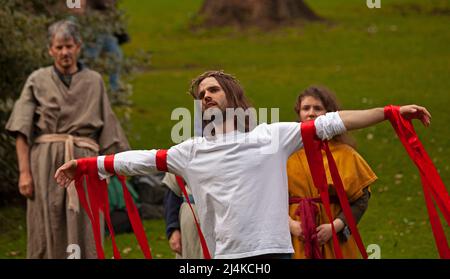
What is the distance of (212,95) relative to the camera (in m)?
6.34

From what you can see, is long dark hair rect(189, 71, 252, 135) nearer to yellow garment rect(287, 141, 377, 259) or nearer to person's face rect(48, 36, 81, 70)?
yellow garment rect(287, 141, 377, 259)

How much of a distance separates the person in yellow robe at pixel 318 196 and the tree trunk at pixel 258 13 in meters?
21.5

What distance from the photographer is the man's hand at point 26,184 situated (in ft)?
29.8

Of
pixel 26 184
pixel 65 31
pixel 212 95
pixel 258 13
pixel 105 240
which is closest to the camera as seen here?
pixel 212 95

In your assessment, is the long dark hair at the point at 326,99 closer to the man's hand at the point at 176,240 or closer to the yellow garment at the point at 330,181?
the yellow garment at the point at 330,181

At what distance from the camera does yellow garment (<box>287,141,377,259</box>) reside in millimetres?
7352

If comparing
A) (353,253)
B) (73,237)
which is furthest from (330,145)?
(73,237)

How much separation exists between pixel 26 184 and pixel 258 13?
68.0ft

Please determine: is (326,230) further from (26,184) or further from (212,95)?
(26,184)

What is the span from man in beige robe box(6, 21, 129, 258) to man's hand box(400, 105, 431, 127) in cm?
328

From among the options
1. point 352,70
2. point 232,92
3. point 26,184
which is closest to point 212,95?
point 232,92
